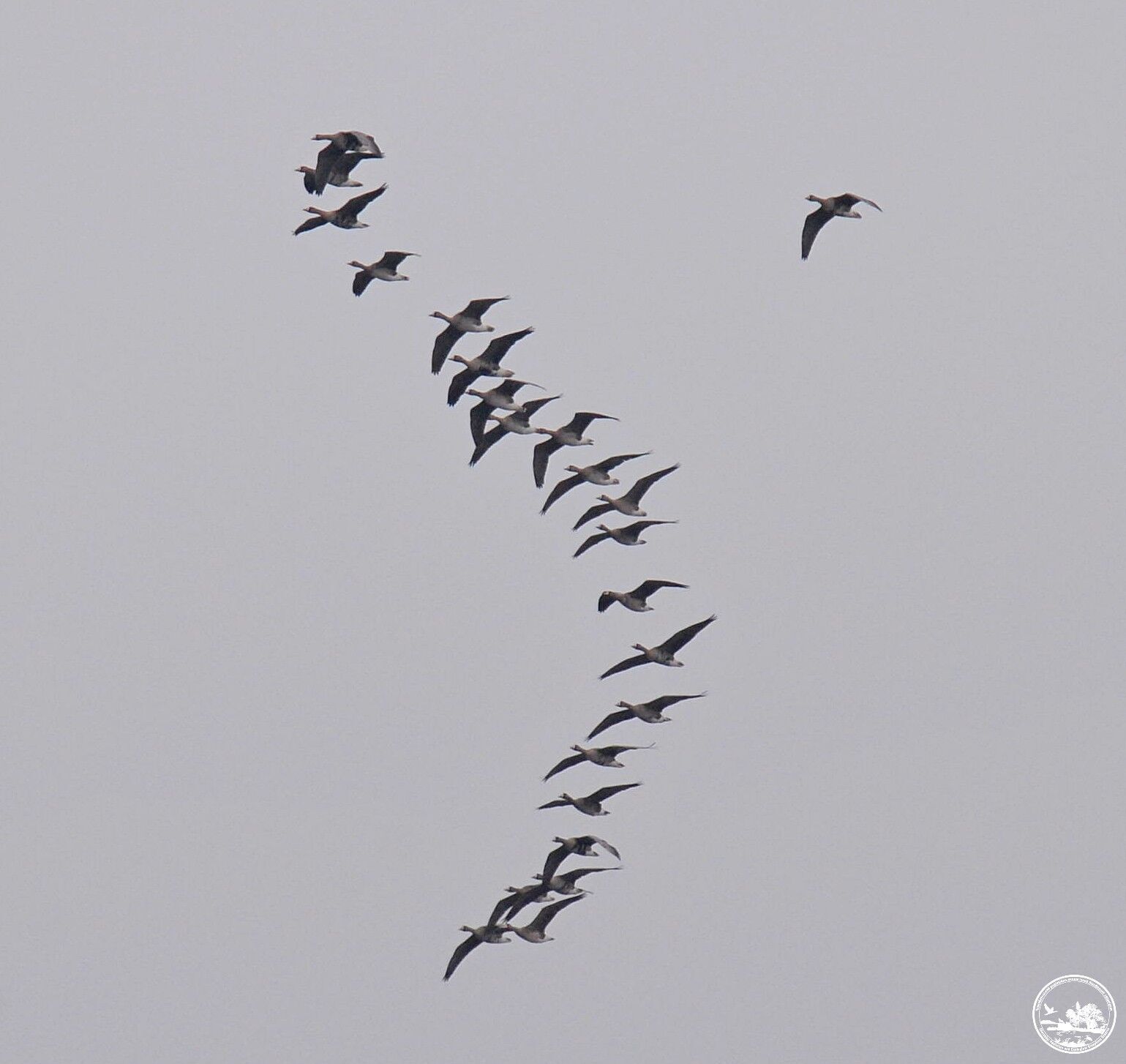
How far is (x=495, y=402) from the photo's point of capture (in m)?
61.2

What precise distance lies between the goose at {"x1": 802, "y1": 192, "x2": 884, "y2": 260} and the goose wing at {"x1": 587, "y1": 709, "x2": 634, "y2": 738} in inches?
452

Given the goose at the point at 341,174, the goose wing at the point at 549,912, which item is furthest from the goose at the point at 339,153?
the goose wing at the point at 549,912

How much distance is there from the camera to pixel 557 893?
6072 cm

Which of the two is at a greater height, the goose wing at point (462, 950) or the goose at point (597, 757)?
the goose at point (597, 757)

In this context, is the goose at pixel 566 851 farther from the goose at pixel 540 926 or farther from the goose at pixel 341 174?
the goose at pixel 341 174

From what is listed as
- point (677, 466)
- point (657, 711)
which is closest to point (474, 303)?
point (677, 466)

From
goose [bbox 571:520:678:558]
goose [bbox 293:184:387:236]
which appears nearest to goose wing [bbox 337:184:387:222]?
goose [bbox 293:184:387:236]

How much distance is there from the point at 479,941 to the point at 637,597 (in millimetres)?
9214

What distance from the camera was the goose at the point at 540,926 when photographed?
60688mm

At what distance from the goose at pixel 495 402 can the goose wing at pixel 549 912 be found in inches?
446

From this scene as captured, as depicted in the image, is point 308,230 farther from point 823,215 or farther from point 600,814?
point 600,814

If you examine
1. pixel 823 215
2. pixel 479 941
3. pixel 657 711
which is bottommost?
pixel 479 941

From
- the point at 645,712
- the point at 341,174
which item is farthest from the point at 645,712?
the point at 341,174

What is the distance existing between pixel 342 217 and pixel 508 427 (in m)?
7.10
